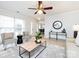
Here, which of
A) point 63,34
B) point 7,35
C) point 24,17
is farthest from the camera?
point 24,17

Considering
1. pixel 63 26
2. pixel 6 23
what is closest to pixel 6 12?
pixel 6 23

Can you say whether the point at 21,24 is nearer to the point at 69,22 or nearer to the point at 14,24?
the point at 14,24

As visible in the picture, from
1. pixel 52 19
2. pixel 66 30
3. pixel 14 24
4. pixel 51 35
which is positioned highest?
pixel 52 19

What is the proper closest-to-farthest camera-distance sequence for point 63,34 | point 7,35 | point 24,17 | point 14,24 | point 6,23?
point 7,35
point 6,23
point 14,24
point 63,34
point 24,17

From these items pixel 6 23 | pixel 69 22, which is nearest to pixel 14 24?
pixel 6 23

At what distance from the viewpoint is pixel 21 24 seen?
22.6 feet

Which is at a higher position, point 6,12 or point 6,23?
point 6,12

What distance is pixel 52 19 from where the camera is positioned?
732 cm

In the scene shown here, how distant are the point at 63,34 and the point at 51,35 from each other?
1.35 meters

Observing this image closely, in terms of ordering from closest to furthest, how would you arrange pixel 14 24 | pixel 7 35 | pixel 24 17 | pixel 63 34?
pixel 7 35 < pixel 14 24 < pixel 63 34 < pixel 24 17

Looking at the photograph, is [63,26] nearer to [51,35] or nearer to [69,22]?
[69,22]

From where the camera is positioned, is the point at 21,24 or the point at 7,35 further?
the point at 21,24

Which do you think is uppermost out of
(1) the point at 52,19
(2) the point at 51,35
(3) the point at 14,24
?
(1) the point at 52,19

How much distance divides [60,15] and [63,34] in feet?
6.11
